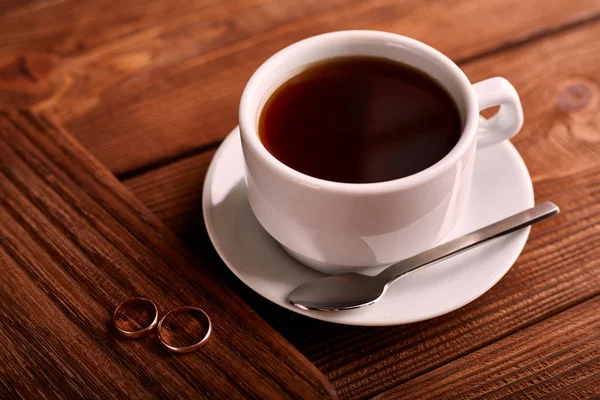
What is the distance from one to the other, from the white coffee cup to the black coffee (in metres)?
0.02

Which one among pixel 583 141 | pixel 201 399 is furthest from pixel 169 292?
pixel 583 141

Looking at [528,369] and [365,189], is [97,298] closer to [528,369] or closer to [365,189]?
[365,189]

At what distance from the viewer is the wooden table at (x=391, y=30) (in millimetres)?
740

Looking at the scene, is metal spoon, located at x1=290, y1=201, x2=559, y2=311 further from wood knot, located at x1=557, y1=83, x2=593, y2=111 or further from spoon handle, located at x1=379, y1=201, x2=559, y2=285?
wood knot, located at x1=557, y1=83, x2=593, y2=111

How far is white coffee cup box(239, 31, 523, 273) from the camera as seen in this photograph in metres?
0.67

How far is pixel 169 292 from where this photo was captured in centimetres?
77

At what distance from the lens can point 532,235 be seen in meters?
0.86

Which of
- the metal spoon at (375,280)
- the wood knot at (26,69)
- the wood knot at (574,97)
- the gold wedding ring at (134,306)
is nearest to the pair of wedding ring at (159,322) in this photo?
the gold wedding ring at (134,306)

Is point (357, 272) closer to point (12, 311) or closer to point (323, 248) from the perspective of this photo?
point (323, 248)

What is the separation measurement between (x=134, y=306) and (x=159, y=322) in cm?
4

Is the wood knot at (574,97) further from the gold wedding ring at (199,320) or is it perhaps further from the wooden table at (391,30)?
the gold wedding ring at (199,320)

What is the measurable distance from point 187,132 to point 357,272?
383 millimetres

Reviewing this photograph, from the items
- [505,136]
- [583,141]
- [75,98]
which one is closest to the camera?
[505,136]

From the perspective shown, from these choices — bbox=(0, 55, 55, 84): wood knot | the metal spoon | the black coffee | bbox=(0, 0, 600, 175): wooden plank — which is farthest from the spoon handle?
bbox=(0, 55, 55, 84): wood knot
